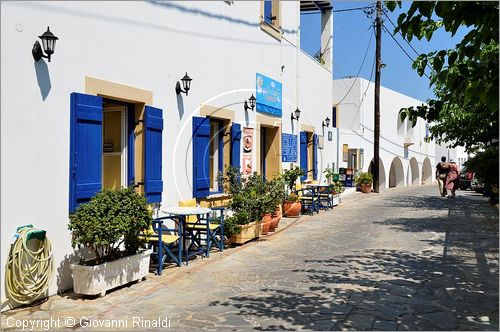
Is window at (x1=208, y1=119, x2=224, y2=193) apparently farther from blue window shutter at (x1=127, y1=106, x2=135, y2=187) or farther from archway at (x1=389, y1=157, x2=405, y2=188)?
archway at (x1=389, y1=157, x2=405, y2=188)

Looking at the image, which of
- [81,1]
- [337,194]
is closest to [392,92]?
[337,194]

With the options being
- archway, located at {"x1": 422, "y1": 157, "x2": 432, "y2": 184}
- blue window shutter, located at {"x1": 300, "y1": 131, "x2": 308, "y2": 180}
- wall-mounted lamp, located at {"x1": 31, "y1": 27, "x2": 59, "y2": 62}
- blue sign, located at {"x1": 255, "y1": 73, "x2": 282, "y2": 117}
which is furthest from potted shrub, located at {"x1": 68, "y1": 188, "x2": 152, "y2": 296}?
archway, located at {"x1": 422, "y1": 157, "x2": 432, "y2": 184}

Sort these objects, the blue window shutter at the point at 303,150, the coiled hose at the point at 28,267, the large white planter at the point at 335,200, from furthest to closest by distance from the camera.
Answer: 1. the large white planter at the point at 335,200
2. the blue window shutter at the point at 303,150
3. the coiled hose at the point at 28,267

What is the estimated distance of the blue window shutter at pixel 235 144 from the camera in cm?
988

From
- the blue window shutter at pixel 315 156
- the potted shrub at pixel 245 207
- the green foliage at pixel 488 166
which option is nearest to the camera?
the potted shrub at pixel 245 207

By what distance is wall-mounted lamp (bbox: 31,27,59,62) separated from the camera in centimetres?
509

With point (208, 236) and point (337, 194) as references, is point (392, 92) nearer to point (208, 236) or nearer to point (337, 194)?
point (337, 194)

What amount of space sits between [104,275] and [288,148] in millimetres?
8599

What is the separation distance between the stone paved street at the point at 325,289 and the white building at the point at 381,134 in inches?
453

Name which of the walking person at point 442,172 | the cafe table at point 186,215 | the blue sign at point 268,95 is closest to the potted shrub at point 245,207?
the cafe table at point 186,215

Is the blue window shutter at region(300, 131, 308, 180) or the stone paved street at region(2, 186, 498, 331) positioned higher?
the blue window shutter at region(300, 131, 308, 180)

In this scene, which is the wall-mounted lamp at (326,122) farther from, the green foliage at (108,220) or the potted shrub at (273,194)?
the green foliage at (108,220)

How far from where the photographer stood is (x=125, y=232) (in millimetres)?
5250

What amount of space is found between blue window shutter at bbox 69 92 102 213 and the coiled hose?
66cm
